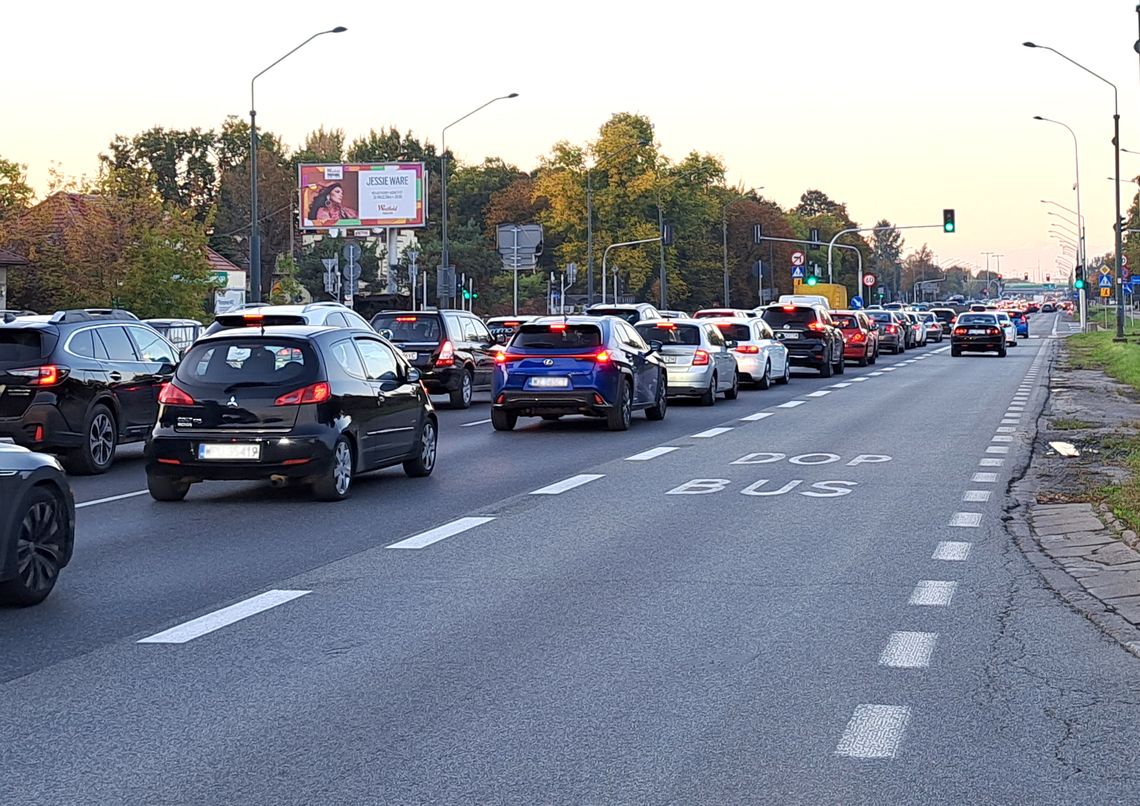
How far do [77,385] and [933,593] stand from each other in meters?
10.3

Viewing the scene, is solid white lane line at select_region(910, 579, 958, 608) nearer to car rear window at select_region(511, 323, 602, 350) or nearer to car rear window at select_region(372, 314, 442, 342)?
car rear window at select_region(511, 323, 602, 350)

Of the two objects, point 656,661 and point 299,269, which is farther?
point 299,269

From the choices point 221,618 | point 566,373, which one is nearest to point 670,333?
point 566,373

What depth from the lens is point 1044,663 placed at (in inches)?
287

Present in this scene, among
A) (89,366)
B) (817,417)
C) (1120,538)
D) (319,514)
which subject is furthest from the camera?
(817,417)

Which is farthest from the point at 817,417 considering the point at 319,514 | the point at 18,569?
the point at 18,569

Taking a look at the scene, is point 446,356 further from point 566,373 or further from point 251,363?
point 251,363

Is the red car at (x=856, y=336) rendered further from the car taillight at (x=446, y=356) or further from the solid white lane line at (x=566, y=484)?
the solid white lane line at (x=566, y=484)

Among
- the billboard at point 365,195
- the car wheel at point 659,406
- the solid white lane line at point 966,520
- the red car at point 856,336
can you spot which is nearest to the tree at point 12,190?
the billboard at point 365,195

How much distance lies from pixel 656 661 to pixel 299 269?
113 m

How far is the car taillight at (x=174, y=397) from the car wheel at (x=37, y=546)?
466 centimetres

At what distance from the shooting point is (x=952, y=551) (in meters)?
10.7

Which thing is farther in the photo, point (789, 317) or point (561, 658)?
point (789, 317)

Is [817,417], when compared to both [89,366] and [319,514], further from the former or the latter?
[319,514]
